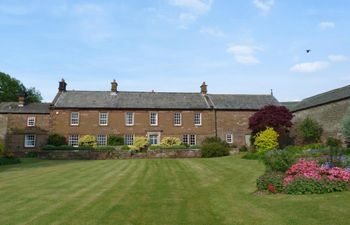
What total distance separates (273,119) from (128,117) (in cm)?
1825

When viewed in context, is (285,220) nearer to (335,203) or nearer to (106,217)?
(335,203)

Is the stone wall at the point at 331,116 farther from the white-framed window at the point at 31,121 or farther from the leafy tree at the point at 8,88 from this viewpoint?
the leafy tree at the point at 8,88

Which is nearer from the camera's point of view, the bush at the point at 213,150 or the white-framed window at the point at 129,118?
the bush at the point at 213,150

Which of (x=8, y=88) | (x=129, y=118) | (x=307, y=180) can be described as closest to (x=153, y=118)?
(x=129, y=118)

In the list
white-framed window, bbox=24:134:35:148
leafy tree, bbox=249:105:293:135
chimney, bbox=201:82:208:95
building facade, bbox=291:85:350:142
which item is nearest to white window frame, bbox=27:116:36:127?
white-framed window, bbox=24:134:35:148

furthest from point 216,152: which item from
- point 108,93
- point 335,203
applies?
point 335,203

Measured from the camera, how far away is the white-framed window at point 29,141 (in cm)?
4296

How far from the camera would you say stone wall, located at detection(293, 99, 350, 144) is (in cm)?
3189

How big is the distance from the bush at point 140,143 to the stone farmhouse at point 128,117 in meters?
2.14

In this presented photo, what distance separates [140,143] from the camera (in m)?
38.5

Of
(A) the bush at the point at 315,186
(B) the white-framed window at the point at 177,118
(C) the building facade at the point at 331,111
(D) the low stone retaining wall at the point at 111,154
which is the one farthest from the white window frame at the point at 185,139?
(A) the bush at the point at 315,186

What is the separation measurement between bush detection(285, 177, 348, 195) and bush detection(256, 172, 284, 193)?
0.38 metres

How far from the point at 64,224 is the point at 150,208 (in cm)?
270

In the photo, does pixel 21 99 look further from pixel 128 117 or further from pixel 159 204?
pixel 159 204
